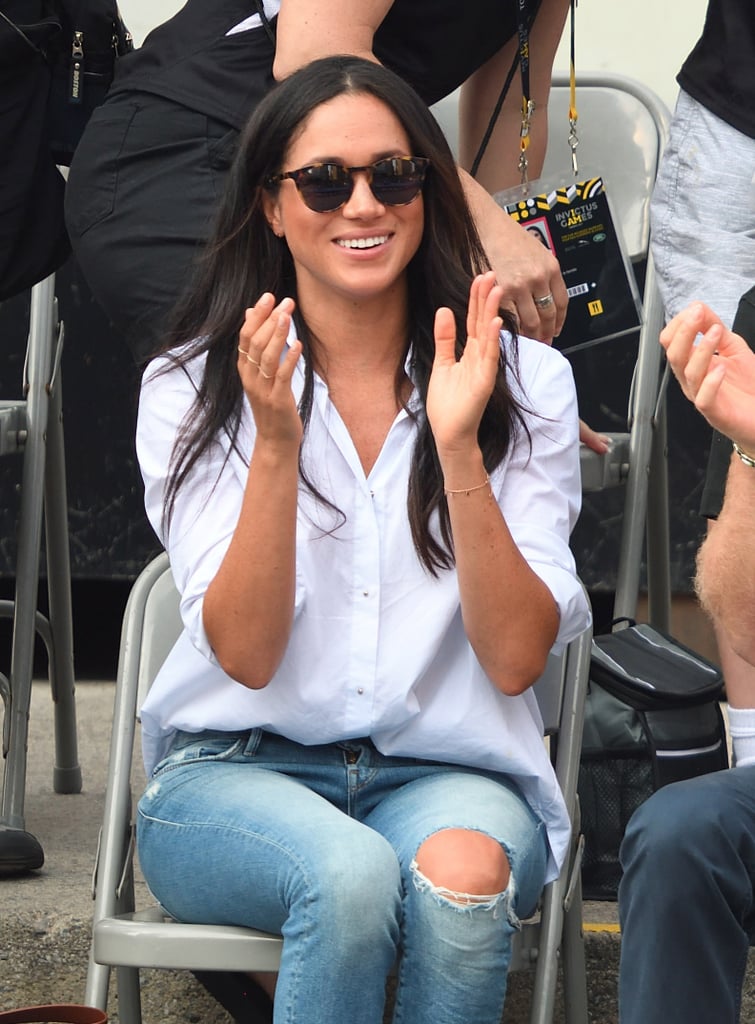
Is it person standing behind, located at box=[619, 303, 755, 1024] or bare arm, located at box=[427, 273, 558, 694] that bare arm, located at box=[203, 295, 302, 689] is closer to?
bare arm, located at box=[427, 273, 558, 694]

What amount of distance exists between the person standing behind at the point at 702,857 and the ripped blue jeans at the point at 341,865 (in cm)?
16

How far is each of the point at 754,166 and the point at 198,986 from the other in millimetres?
1623

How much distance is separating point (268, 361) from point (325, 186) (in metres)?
0.37

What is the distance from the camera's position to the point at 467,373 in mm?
2107

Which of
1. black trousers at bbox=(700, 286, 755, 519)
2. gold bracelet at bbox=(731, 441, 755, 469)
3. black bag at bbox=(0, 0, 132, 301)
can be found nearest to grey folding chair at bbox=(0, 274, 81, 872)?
black bag at bbox=(0, 0, 132, 301)

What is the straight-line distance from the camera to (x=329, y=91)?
234 centimetres

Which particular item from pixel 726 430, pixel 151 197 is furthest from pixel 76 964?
pixel 726 430

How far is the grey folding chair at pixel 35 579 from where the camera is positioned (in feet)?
9.87

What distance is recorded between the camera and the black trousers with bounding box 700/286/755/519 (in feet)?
7.34

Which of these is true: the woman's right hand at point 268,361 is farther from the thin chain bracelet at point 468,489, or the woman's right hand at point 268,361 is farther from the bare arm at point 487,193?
the bare arm at point 487,193

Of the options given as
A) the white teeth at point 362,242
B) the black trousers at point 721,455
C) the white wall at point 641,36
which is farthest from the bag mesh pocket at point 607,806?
the white wall at point 641,36

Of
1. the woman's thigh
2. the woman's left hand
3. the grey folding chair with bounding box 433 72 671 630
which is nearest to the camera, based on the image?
the woman's thigh

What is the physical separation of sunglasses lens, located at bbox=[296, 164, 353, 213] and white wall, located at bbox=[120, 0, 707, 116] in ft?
6.38

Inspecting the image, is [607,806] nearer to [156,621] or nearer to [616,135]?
[156,621]
